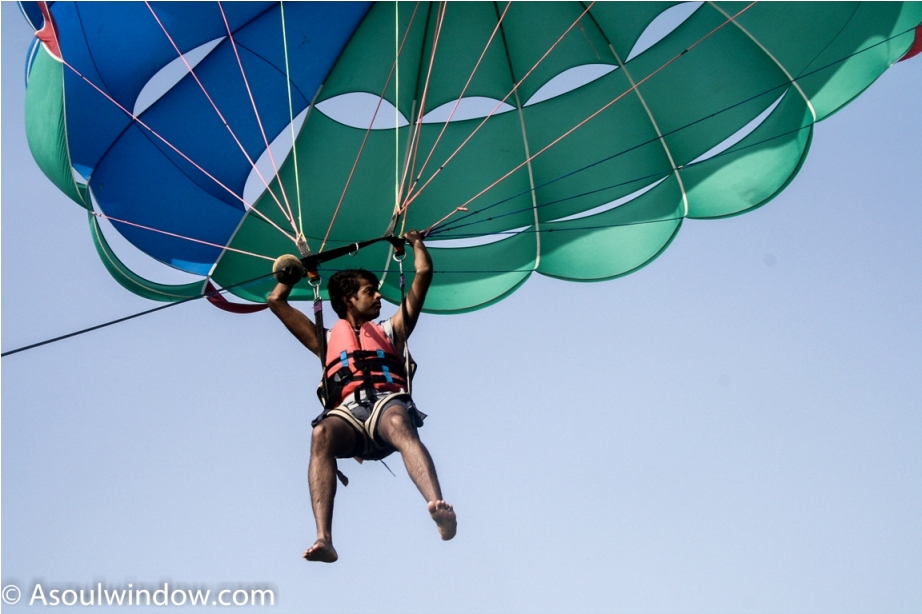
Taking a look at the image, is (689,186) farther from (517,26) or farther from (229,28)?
(229,28)

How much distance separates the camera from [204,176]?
8000 millimetres

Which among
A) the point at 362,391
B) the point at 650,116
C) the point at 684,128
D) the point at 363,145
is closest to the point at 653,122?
the point at 650,116

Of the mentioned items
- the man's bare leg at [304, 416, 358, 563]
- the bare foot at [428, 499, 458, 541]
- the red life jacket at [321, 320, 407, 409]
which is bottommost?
the bare foot at [428, 499, 458, 541]

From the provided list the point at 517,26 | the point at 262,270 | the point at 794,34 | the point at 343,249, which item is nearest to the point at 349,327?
the point at 343,249

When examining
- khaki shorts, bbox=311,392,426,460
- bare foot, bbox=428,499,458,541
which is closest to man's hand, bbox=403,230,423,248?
khaki shorts, bbox=311,392,426,460

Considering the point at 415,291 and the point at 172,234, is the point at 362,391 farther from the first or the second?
the point at 172,234

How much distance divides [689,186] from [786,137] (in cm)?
59

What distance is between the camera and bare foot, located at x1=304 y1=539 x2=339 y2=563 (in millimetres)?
5793

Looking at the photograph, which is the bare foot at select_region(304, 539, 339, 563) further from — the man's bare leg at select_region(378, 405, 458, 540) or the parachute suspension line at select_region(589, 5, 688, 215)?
the parachute suspension line at select_region(589, 5, 688, 215)

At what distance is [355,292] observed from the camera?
6.75 meters

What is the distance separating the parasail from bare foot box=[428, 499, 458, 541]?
2375mm

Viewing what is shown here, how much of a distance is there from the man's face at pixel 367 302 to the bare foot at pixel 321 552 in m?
1.25

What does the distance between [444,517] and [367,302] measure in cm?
141

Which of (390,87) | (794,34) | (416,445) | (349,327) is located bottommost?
(416,445)
